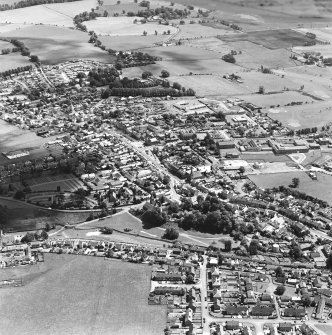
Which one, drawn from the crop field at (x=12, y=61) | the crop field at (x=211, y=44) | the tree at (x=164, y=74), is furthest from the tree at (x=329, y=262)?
the crop field at (x=12, y=61)

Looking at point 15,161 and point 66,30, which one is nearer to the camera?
point 15,161

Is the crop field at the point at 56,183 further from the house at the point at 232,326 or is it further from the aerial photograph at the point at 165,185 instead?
the house at the point at 232,326

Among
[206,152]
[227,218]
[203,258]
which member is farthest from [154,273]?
[206,152]

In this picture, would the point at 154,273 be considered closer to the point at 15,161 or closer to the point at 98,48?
the point at 15,161

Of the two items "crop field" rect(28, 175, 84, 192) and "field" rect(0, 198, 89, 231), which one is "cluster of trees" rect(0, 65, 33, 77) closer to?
"crop field" rect(28, 175, 84, 192)

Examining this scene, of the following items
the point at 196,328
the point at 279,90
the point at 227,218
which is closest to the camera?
the point at 196,328

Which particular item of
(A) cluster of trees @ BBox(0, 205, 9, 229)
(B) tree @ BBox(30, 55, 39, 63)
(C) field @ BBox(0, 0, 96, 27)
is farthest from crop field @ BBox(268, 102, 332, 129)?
(C) field @ BBox(0, 0, 96, 27)
